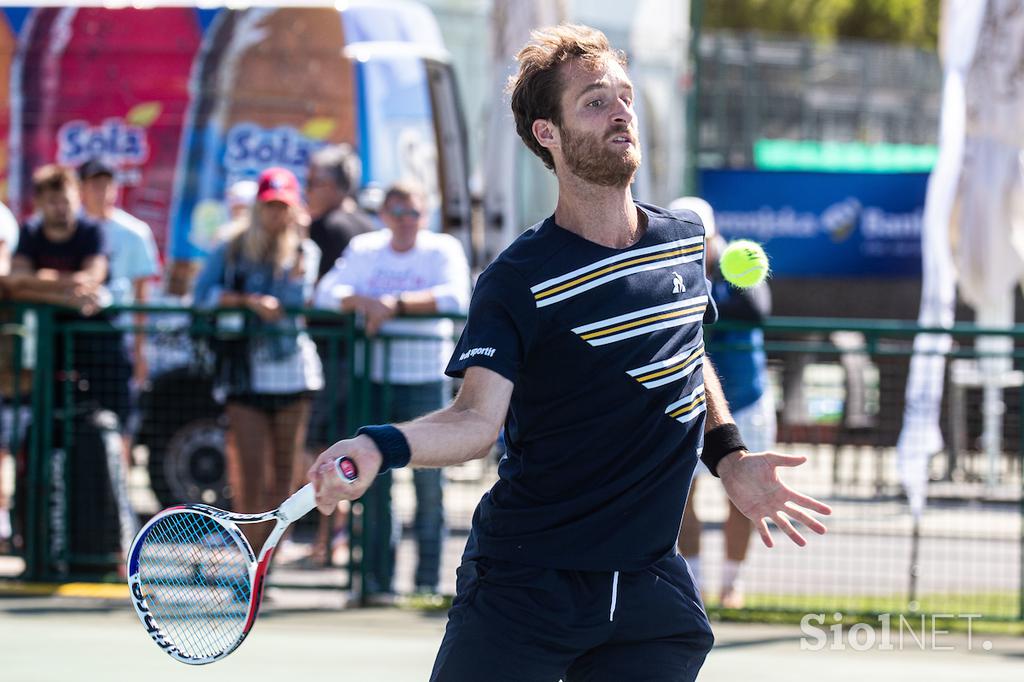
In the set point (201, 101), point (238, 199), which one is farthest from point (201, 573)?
point (201, 101)

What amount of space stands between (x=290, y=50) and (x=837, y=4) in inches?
1111

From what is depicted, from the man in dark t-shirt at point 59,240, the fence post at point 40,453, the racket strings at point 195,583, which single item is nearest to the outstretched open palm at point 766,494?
the racket strings at point 195,583

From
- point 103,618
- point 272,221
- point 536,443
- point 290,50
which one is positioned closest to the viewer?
point 536,443

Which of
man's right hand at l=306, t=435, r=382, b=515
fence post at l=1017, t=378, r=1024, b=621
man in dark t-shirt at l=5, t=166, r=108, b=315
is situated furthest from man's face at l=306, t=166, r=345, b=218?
man's right hand at l=306, t=435, r=382, b=515

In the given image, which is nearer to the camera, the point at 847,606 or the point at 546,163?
the point at 546,163

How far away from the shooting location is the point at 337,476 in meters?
2.92

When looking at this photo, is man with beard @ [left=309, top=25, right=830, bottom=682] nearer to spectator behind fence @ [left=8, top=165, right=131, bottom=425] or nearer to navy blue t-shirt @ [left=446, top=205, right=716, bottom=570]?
navy blue t-shirt @ [left=446, top=205, right=716, bottom=570]

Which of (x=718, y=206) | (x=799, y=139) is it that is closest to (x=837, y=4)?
(x=799, y=139)

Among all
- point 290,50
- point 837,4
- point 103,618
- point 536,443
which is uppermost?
point 837,4

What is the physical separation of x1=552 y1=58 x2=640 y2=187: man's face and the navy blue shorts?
0.89 metres

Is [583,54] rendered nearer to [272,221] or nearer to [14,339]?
[272,221]

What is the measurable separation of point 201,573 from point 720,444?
1.44 m

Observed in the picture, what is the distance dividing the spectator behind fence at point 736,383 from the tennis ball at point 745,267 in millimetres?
2906

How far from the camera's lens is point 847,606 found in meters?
7.43
